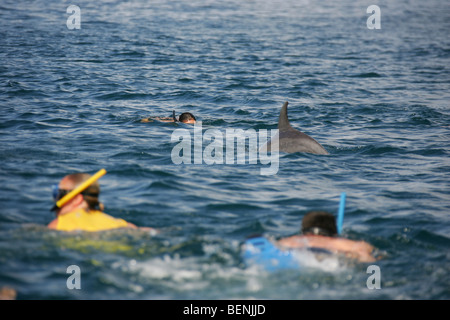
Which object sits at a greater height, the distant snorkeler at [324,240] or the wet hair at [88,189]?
the wet hair at [88,189]

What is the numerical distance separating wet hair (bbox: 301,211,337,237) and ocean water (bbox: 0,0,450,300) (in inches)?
18.0

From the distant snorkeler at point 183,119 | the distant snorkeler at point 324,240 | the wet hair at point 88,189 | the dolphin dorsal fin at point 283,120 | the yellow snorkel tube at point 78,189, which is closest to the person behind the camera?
the distant snorkeler at point 324,240

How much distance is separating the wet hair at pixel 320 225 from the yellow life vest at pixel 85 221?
2245mm

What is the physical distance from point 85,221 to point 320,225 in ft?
8.86

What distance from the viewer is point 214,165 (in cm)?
1046

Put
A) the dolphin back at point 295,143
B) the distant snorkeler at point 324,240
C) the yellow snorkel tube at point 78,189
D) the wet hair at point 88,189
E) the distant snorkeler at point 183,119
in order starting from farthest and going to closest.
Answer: the distant snorkeler at point 183,119 < the dolphin back at point 295,143 < the wet hair at point 88,189 < the yellow snorkel tube at point 78,189 < the distant snorkeler at point 324,240

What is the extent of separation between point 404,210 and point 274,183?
2.17 metres

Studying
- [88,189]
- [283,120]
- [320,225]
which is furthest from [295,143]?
[88,189]

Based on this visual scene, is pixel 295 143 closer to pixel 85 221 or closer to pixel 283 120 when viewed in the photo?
pixel 283 120

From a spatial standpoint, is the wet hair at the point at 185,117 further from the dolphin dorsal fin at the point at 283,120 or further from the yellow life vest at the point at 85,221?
the yellow life vest at the point at 85,221

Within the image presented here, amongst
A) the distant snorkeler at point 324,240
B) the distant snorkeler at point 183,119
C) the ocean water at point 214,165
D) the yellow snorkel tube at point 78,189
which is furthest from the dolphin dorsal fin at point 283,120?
the yellow snorkel tube at point 78,189

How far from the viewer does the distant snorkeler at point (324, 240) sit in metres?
6.36
